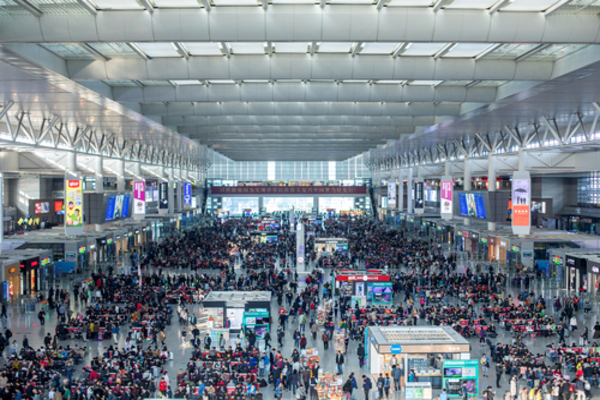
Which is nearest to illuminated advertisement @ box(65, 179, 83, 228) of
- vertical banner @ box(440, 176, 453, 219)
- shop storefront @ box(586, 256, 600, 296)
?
vertical banner @ box(440, 176, 453, 219)

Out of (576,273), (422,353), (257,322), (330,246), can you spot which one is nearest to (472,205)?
(330,246)

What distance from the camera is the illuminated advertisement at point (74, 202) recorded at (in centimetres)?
2859

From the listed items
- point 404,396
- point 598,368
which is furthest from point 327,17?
point 598,368

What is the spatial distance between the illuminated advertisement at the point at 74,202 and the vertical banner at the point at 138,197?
9.58m

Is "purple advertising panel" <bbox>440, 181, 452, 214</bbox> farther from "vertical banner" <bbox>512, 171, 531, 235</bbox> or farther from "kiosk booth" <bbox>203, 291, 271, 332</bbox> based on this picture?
"kiosk booth" <bbox>203, 291, 271, 332</bbox>

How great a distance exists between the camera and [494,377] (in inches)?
567

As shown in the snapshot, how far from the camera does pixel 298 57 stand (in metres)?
15.5

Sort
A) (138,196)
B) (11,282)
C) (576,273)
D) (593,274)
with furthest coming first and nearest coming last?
1. (138,196)
2. (576,273)
3. (593,274)
4. (11,282)

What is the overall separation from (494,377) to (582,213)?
136ft

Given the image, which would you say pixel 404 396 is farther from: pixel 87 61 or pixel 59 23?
pixel 87 61

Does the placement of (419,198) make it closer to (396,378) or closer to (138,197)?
(138,197)

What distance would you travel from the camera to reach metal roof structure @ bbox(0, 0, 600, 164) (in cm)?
1111

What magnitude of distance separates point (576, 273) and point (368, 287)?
1043cm

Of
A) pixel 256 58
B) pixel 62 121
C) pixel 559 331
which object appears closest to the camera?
pixel 256 58
